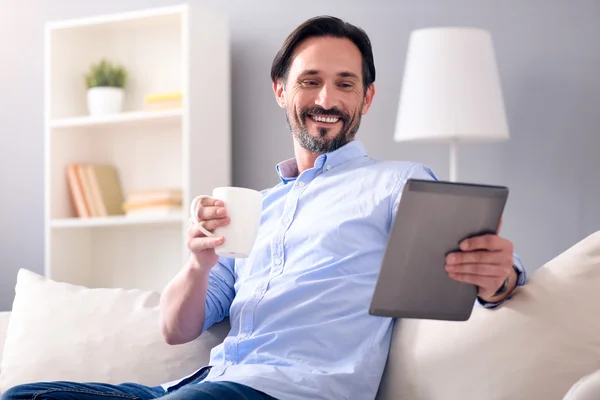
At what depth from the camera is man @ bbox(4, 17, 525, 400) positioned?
159 centimetres

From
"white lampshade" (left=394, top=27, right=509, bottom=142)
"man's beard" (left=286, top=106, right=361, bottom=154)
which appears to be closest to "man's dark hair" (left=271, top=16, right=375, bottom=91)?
"man's beard" (left=286, top=106, right=361, bottom=154)

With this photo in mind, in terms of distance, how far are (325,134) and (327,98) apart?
0.08m

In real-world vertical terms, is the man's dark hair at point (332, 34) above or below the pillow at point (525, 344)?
above

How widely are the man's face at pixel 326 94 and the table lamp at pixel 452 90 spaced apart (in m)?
0.94

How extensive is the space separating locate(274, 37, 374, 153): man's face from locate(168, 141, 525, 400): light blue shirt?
6cm

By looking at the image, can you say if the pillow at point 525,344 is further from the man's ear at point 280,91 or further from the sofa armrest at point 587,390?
the man's ear at point 280,91

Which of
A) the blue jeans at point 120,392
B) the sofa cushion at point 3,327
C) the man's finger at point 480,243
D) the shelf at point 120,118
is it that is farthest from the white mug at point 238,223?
the shelf at point 120,118

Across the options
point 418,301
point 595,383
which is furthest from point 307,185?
point 595,383

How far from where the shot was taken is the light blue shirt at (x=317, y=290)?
5.34ft

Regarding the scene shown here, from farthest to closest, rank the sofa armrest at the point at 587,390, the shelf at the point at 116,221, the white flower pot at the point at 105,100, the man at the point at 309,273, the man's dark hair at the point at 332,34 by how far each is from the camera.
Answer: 1. the white flower pot at the point at 105,100
2. the shelf at the point at 116,221
3. the man's dark hair at the point at 332,34
4. the man at the point at 309,273
5. the sofa armrest at the point at 587,390

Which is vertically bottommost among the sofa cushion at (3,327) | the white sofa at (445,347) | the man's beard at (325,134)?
the sofa cushion at (3,327)

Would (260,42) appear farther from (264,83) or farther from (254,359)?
(254,359)

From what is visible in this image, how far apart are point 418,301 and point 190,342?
0.72m

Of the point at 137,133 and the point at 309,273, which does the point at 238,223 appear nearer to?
the point at 309,273
